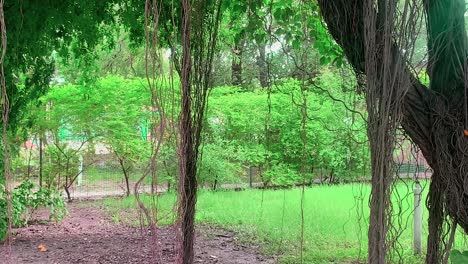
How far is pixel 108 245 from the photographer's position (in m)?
5.27

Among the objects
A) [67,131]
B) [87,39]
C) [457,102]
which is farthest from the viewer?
[67,131]

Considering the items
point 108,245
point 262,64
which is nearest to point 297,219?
point 108,245

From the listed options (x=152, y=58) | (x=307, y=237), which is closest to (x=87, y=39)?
(x=307, y=237)

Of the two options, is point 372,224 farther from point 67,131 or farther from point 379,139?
point 67,131

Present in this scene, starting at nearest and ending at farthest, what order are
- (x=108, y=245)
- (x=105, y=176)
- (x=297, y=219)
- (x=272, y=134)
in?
1. (x=108, y=245)
2. (x=297, y=219)
3. (x=105, y=176)
4. (x=272, y=134)

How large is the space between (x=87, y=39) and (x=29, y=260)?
261cm

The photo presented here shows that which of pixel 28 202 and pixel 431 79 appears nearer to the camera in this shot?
pixel 431 79

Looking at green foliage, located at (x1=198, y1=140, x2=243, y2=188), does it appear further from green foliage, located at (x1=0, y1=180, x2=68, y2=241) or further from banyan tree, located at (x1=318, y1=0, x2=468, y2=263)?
banyan tree, located at (x1=318, y1=0, x2=468, y2=263)

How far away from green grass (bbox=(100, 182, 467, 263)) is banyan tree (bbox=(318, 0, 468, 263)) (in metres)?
1.43

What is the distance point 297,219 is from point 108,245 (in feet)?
8.71

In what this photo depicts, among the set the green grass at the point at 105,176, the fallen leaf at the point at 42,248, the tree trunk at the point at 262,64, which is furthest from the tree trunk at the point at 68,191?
the tree trunk at the point at 262,64

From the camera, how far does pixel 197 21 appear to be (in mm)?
2830

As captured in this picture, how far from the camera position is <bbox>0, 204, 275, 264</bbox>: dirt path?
15.4ft

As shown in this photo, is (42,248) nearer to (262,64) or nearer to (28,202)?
(28,202)
